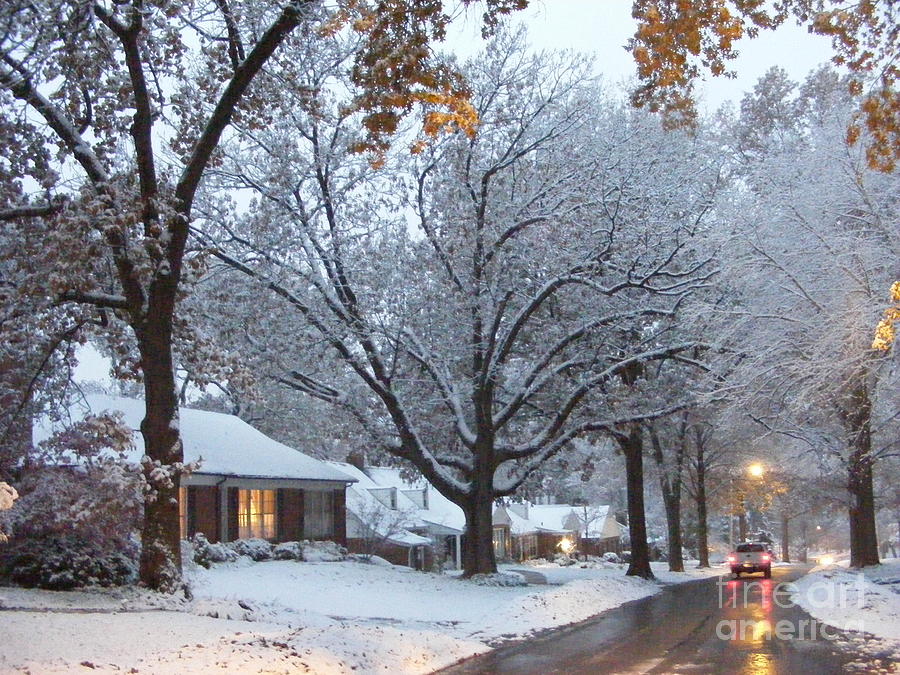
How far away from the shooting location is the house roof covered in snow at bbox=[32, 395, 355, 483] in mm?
30142

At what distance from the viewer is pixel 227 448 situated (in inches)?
1291

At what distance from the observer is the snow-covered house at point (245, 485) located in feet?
99.6

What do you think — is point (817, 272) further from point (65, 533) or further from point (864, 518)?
point (864, 518)

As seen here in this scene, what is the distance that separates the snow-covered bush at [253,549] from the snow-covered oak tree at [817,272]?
49.3 ft

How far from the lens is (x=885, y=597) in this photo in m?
20.0

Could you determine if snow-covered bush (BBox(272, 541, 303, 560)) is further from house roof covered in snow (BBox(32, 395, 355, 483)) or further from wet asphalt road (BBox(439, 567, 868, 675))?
wet asphalt road (BBox(439, 567, 868, 675))

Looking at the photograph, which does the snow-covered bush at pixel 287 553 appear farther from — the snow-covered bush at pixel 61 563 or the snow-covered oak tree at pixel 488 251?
the snow-covered bush at pixel 61 563

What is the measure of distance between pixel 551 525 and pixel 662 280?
51.4 m

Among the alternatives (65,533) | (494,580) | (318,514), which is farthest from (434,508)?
(65,533)

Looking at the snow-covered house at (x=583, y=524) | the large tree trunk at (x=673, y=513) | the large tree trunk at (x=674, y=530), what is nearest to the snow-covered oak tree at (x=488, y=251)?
the large tree trunk at (x=673, y=513)

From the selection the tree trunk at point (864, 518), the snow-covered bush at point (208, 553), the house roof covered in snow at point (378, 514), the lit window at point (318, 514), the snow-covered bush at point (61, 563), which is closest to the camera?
the snow-covered bush at point (61, 563)

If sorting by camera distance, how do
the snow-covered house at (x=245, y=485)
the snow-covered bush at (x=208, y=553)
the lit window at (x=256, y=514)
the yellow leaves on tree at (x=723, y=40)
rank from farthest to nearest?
the lit window at (x=256, y=514)
the snow-covered house at (x=245, y=485)
the snow-covered bush at (x=208, y=553)
the yellow leaves on tree at (x=723, y=40)

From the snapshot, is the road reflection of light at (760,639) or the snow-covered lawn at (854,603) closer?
the road reflection of light at (760,639)

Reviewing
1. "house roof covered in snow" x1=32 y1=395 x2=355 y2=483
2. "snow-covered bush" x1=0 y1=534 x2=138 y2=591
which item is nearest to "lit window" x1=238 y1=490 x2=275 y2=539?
"house roof covered in snow" x1=32 y1=395 x2=355 y2=483
